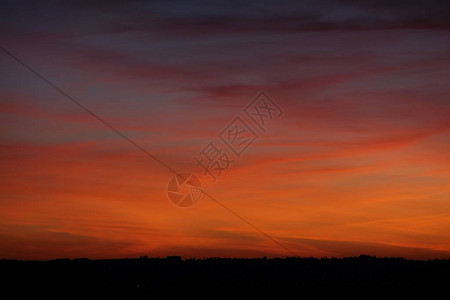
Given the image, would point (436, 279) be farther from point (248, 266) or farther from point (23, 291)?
point (23, 291)

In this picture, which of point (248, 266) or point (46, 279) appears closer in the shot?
point (46, 279)

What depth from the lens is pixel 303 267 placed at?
82750 millimetres

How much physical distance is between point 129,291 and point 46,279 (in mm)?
11204

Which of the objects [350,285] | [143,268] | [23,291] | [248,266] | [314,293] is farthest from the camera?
[248,266]

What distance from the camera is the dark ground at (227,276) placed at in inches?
2464

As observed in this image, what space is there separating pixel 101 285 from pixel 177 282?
8143 mm

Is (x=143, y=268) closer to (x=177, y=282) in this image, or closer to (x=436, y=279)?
(x=177, y=282)

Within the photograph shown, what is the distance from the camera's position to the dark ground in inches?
2464

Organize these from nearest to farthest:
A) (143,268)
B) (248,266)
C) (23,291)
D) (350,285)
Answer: (23,291), (350,285), (143,268), (248,266)

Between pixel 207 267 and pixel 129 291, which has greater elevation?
pixel 207 267

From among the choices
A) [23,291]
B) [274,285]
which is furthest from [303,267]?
[23,291]

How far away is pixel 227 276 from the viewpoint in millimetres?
75312

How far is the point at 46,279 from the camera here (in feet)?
220

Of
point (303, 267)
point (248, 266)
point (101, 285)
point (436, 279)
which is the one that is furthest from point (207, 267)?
point (436, 279)
